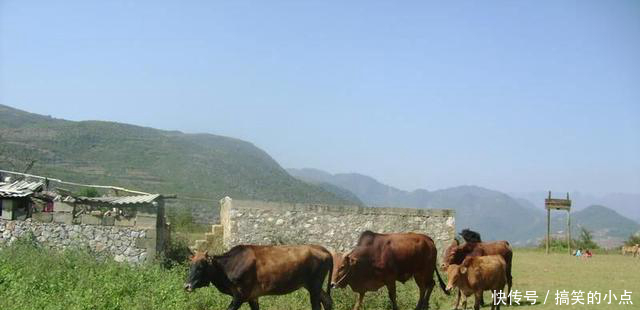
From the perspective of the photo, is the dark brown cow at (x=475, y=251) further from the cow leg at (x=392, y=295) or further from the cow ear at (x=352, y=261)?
the cow ear at (x=352, y=261)

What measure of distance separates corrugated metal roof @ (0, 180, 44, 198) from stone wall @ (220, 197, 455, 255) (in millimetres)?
4995

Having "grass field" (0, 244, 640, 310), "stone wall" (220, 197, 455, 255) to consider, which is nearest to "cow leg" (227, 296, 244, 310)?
"grass field" (0, 244, 640, 310)

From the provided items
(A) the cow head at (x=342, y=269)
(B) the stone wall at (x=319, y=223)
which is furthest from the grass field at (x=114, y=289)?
(B) the stone wall at (x=319, y=223)

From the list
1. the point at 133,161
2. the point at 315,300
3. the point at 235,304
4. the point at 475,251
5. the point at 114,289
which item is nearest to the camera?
the point at 235,304

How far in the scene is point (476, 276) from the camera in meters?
13.5

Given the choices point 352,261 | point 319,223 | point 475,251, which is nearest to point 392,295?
point 352,261

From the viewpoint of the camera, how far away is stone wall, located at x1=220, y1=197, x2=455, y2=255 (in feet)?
62.3

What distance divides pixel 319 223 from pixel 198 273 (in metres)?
8.13

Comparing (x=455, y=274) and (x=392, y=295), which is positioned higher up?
(x=455, y=274)

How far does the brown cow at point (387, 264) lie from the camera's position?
44.9ft

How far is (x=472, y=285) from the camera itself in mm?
13531

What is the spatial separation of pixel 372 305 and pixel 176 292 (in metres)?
4.40

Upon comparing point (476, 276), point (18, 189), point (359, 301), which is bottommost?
point (359, 301)

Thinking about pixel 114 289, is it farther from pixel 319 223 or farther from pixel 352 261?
pixel 319 223
